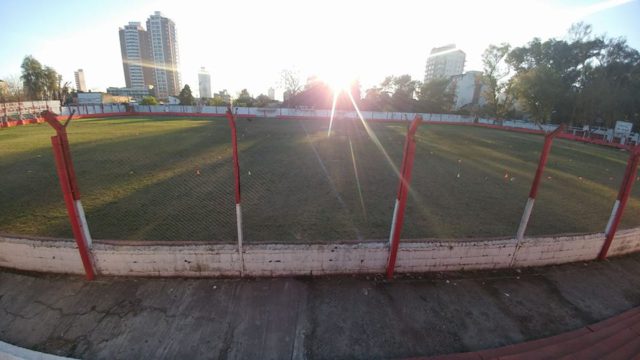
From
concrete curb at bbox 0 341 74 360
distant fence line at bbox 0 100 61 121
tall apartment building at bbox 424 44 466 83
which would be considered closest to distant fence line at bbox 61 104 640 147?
distant fence line at bbox 0 100 61 121

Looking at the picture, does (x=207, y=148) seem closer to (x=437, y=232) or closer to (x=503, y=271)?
(x=437, y=232)

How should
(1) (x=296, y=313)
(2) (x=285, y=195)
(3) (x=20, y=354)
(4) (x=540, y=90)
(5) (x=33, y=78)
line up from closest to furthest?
1. (3) (x=20, y=354)
2. (1) (x=296, y=313)
3. (2) (x=285, y=195)
4. (4) (x=540, y=90)
5. (5) (x=33, y=78)

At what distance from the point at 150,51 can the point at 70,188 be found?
123721 mm

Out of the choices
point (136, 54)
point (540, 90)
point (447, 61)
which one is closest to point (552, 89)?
point (540, 90)

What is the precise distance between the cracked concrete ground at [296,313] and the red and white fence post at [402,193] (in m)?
0.36

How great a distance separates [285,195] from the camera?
6.59m

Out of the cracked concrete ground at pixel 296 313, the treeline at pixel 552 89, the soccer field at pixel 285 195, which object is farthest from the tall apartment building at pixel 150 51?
the cracked concrete ground at pixel 296 313

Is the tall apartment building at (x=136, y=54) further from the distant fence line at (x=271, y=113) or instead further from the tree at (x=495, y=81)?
the tree at (x=495, y=81)

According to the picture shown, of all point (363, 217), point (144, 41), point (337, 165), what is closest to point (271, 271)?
point (363, 217)

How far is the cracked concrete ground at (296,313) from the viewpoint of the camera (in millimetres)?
2771

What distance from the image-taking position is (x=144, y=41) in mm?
101062

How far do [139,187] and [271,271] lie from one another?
194 inches

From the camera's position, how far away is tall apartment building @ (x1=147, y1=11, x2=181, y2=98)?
99438 millimetres

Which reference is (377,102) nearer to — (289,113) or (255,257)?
(289,113)
